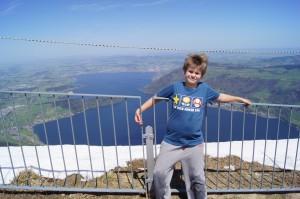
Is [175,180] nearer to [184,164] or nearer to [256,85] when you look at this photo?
[184,164]

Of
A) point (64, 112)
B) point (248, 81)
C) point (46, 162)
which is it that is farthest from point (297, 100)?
point (46, 162)

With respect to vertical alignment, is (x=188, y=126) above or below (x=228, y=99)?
below

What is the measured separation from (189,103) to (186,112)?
0.12 meters

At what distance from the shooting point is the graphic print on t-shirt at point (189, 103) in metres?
3.04

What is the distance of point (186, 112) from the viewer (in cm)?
305

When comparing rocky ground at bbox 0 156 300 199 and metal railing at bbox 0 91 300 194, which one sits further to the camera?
rocky ground at bbox 0 156 300 199

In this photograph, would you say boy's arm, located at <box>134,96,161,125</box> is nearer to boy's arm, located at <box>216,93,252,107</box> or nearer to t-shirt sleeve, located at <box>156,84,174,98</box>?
t-shirt sleeve, located at <box>156,84,174,98</box>

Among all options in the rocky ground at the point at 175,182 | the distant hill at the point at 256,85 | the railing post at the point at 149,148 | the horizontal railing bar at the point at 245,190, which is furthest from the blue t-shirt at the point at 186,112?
the distant hill at the point at 256,85

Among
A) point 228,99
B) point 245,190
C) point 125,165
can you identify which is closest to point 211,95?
point 228,99

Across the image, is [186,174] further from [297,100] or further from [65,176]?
[297,100]

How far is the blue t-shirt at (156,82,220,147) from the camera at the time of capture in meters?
3.04

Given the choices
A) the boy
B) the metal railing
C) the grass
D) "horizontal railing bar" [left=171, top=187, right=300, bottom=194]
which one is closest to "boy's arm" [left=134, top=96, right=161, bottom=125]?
the boy

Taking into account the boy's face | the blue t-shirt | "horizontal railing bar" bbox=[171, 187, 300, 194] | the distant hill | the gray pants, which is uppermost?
the boy's face

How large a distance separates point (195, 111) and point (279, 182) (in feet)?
8.70
